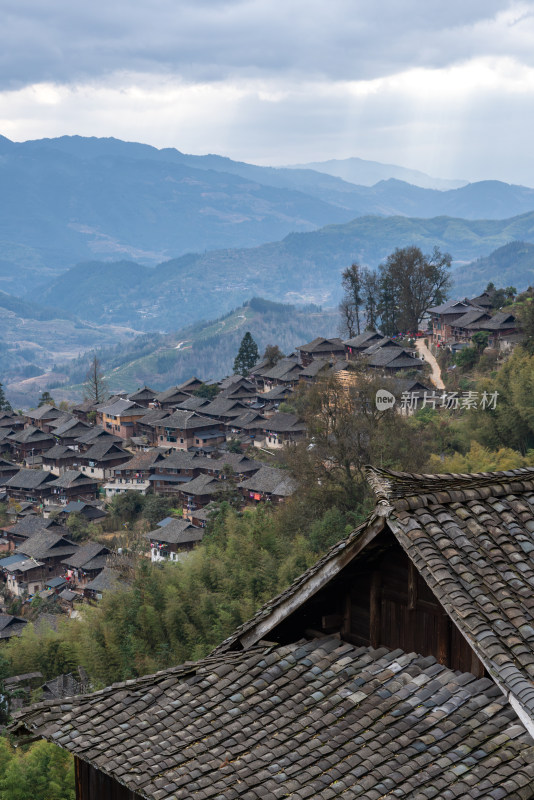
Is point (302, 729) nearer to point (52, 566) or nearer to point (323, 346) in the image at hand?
point (52, 566)

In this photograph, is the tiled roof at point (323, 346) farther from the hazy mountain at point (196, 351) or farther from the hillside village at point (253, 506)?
the hazy mountain at point (196, 351)

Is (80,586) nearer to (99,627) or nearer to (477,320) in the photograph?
(99,627)

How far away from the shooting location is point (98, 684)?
19.5 metres

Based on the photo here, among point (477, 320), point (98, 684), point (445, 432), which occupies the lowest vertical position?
point (98, 684)

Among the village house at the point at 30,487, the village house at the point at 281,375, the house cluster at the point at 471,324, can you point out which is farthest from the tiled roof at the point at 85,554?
the house cluster at the point at 471,324

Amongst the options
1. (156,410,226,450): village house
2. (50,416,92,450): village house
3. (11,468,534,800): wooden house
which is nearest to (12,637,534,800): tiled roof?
(11,468,534,800): wooden house

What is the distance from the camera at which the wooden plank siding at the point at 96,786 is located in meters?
4.81

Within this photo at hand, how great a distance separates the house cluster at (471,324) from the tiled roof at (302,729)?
39350 mm

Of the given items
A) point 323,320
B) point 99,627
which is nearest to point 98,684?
point 99,627

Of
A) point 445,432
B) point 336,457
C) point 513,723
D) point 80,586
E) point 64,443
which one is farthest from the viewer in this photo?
point 64,443

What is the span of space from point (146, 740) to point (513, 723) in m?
1.94

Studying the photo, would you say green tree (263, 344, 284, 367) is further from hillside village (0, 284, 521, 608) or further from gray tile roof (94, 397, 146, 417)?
gray tile roof (94, 397, 146, 417)

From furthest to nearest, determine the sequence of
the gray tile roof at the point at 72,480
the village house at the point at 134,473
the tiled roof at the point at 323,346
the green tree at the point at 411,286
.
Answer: the tiled roof at the point at 323,346
the green tree at the point at 411,286
the gray tile roof at the point at 72,480
the village house at the point at 134,473

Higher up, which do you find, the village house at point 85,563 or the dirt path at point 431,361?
the dirt path at point 431,361
